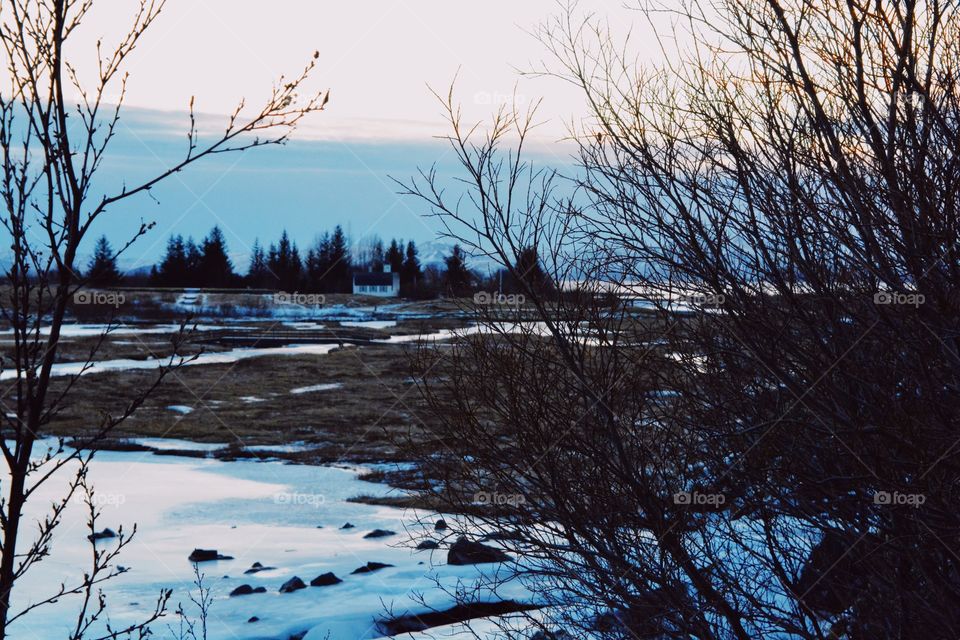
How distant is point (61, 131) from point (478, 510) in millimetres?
4526

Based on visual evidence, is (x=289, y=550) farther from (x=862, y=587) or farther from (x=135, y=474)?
(x=862, y=587)

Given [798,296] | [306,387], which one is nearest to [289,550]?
[798,296]

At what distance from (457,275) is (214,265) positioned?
6251 cm

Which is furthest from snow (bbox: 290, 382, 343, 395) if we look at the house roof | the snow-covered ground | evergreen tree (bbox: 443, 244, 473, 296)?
the house roof

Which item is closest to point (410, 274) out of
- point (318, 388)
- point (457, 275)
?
point (318, 388)

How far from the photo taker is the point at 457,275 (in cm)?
741

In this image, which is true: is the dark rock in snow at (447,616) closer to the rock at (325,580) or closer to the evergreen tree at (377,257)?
the rock at (325,580)

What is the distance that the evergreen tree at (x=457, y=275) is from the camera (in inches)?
262

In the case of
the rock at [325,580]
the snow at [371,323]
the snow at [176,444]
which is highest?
the snow at [371,323]

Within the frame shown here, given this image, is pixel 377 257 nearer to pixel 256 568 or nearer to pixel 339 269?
pixel 339 269

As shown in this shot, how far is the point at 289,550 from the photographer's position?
39.5 feet

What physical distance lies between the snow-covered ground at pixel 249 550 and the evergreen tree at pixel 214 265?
160ft

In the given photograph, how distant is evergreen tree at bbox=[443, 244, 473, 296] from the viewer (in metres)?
6.66

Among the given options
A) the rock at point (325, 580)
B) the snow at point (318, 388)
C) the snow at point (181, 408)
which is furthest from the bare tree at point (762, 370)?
the snow at point (318, 388)
